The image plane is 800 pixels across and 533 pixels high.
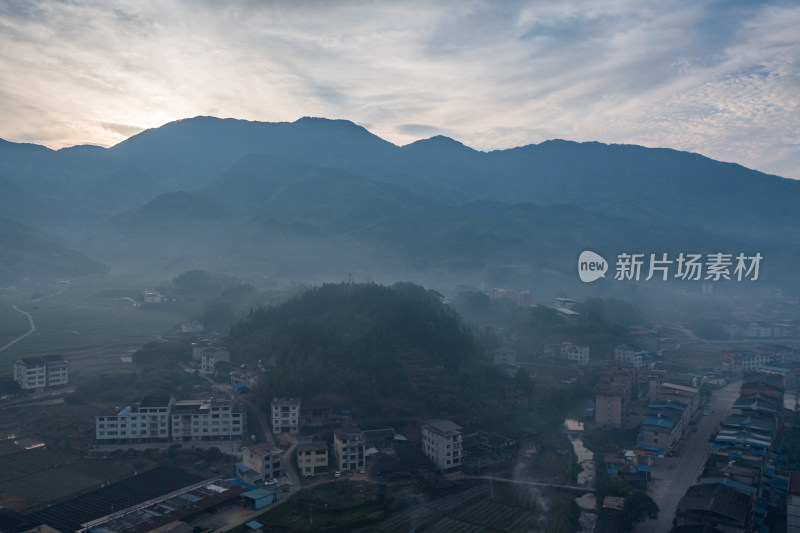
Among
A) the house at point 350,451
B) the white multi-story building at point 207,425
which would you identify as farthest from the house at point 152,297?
the house at point 350,451

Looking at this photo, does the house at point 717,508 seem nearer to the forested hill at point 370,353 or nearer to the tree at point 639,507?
the tree at point 639,507

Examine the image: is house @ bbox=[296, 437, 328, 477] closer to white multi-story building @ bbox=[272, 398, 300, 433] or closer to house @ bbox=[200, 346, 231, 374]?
white multi-story building @ bbox=[272, 398, 300, 433]

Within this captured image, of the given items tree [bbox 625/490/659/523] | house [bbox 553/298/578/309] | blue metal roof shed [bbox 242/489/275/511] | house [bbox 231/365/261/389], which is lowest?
blue metal roof shed [bbox 242/489/275/511]

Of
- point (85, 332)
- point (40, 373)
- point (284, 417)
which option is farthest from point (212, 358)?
point (85, 332)

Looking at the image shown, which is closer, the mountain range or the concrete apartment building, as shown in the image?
the concrete apartment building

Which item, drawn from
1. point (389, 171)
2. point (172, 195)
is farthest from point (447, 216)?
point (172, 195)

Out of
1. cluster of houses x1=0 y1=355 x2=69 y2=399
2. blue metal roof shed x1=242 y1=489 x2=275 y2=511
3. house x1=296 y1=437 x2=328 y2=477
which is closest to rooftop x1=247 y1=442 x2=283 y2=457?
house x1=296 y1=437 x2=328 y2=477
